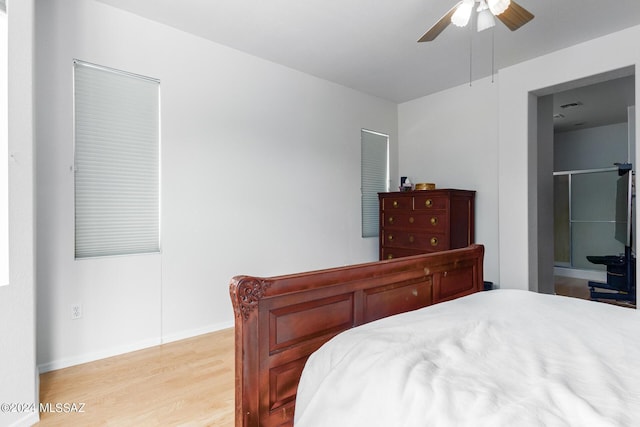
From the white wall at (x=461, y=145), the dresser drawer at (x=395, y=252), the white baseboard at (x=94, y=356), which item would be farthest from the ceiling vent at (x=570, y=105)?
the white baseboard at (x=94, y=356)

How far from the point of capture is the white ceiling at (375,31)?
251 centimetres

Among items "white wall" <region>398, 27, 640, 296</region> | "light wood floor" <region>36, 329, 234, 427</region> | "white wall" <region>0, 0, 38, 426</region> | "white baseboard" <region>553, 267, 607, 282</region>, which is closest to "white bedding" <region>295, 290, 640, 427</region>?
"light wood floor" <region>36, 329, 234, 427</region>

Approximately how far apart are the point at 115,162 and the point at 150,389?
1.62 metres

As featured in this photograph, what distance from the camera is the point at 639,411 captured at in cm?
76

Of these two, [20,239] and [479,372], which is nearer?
[479,372]

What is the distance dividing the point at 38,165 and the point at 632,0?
4.27 metres

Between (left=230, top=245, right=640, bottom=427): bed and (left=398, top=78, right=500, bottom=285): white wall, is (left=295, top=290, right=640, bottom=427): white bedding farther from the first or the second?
(left=398, top=78, right=500, bottom=285): white wall

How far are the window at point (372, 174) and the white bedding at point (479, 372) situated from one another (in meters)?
2.95

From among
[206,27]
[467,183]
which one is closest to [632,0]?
[467,183]

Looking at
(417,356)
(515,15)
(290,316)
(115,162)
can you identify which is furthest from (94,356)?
(515,15)

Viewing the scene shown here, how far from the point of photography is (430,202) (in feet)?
12.3

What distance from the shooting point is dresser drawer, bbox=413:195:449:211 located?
362 cm

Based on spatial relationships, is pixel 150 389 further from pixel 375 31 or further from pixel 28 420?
pixel 375 31

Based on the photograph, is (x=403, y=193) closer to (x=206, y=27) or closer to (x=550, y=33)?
(x=550, y=33)
